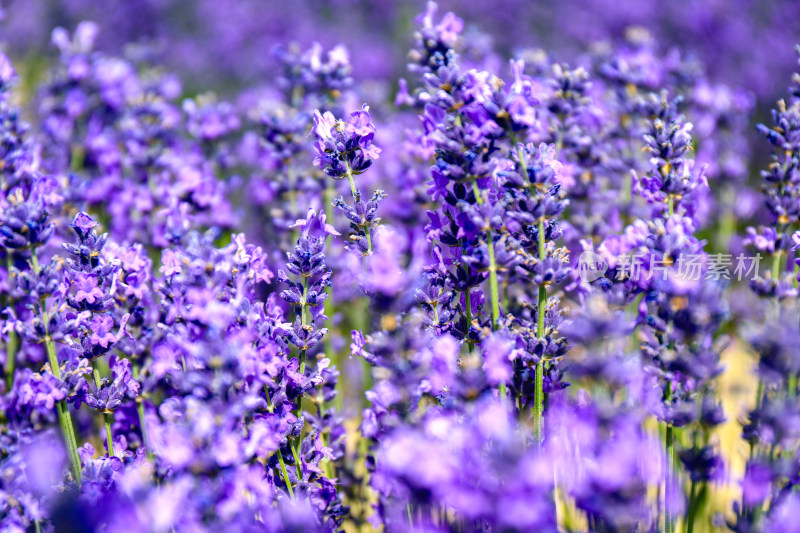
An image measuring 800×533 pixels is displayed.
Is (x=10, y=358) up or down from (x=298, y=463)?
up

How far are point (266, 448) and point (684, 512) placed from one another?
1267 millimetres

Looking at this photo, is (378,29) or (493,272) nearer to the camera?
(493,272)

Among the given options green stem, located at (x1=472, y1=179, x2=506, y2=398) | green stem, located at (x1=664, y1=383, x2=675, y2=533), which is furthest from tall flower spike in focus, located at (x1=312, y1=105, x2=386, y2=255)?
green stem, located at (x1=664, y1=383, x2=675, y2=533)

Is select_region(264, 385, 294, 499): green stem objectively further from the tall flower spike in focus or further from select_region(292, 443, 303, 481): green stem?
the tall flower spike in focus

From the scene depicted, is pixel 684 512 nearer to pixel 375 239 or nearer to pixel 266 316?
pixel 375 239

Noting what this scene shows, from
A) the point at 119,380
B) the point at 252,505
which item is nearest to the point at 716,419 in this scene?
the point at 252,505

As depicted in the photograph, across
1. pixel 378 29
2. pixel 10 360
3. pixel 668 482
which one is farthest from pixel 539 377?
pixel 378 29

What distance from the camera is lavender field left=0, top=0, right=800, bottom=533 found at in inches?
49.3

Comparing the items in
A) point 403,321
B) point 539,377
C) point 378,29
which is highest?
point 378,29

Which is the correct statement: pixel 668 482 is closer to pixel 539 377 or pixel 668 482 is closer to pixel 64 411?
pixel 539 377

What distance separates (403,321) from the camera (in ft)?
4.61

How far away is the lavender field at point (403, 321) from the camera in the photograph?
1252 mm

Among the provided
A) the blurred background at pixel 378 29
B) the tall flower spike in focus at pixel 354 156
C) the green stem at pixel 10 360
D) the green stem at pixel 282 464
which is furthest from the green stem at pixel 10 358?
the blurred background at pixel 378 29

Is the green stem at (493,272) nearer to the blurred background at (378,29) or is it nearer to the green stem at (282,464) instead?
the green stem at (282,464)
